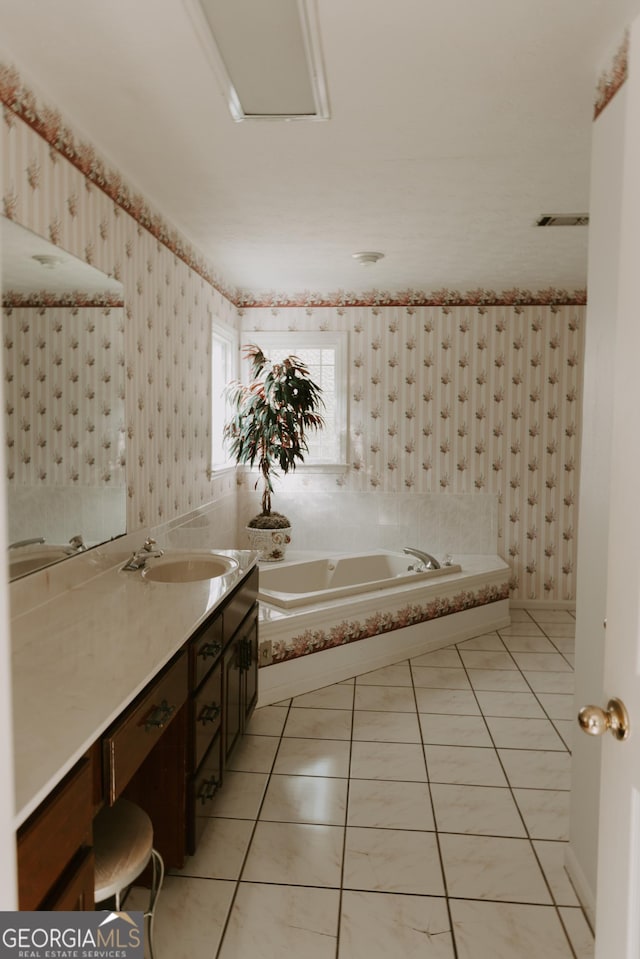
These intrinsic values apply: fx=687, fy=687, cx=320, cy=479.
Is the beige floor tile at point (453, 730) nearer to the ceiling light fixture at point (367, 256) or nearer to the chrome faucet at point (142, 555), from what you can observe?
the chrome faucet at point (142, 555)

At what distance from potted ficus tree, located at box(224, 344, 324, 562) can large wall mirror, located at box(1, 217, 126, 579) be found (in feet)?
6.29

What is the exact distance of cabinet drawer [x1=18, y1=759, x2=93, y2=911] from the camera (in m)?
1.09

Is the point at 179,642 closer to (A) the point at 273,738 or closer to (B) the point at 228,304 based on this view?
(A) the point at 273,738

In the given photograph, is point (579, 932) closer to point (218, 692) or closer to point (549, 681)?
point (218, 692)

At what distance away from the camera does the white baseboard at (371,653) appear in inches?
140

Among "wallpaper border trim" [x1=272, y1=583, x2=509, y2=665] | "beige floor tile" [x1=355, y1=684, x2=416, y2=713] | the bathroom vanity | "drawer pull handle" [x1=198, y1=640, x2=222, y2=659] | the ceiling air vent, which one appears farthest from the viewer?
"wallpaper border trim" [x1=272, y1=583, x2=509, y2=665]

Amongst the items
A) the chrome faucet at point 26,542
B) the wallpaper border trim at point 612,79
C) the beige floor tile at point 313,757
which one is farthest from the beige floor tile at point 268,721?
the wallpaper border trim at point 612,79

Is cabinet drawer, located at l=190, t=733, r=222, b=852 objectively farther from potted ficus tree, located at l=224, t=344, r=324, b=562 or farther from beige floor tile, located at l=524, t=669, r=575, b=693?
potted ficus tree, located at l=224, t=344, r=324, b=562

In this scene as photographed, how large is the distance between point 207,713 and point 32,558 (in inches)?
29.7

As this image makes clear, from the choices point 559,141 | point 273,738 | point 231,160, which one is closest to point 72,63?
point 231,160

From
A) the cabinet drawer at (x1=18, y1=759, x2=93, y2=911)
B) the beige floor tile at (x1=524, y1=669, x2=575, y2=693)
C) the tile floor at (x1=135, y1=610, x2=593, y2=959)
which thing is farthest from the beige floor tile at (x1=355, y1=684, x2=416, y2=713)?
the cabinet drawer at (x1=18, y1=759, x2=93, y2=911)

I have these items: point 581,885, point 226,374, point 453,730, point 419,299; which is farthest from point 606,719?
point 419,299

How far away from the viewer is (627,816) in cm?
98

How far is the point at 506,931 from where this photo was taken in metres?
1.94
